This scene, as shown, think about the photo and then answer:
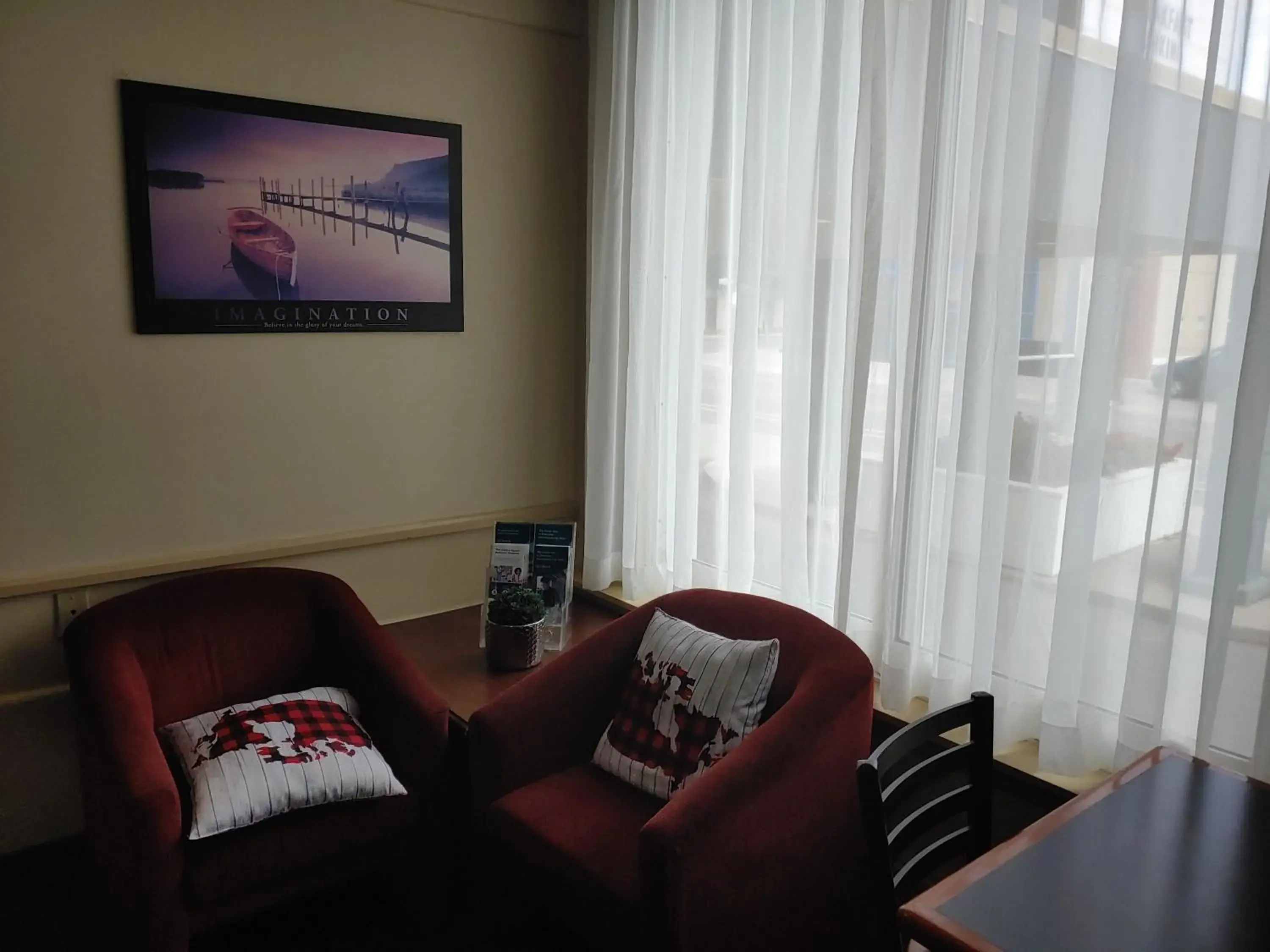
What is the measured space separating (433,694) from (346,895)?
2.07 ft

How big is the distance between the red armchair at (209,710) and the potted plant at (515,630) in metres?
0.31

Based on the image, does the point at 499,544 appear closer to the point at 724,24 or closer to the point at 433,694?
the point at 433,694

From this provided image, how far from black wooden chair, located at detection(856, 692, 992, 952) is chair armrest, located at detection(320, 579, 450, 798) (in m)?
1.01

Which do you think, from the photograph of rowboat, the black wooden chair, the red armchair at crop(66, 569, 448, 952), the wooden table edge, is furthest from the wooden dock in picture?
the wooden table edge

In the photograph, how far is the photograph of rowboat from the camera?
2473 mm

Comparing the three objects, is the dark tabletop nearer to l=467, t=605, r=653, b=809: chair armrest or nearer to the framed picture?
l=467, t=605, r=653, b=809: chair armrest

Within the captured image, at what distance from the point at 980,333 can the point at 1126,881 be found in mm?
1089

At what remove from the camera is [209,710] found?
7.86ft

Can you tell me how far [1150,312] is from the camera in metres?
1.75

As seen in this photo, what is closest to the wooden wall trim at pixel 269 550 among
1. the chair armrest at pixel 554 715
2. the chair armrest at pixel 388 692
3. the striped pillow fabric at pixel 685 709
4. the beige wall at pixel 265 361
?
the beige wall at pixel 265 361

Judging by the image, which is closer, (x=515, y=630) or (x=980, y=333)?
(x=980, y=333)

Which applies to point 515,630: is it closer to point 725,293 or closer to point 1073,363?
point 725,293

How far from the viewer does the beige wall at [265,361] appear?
2.33m

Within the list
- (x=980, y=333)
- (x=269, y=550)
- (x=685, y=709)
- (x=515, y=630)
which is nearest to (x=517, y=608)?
(x=515, y=630)
